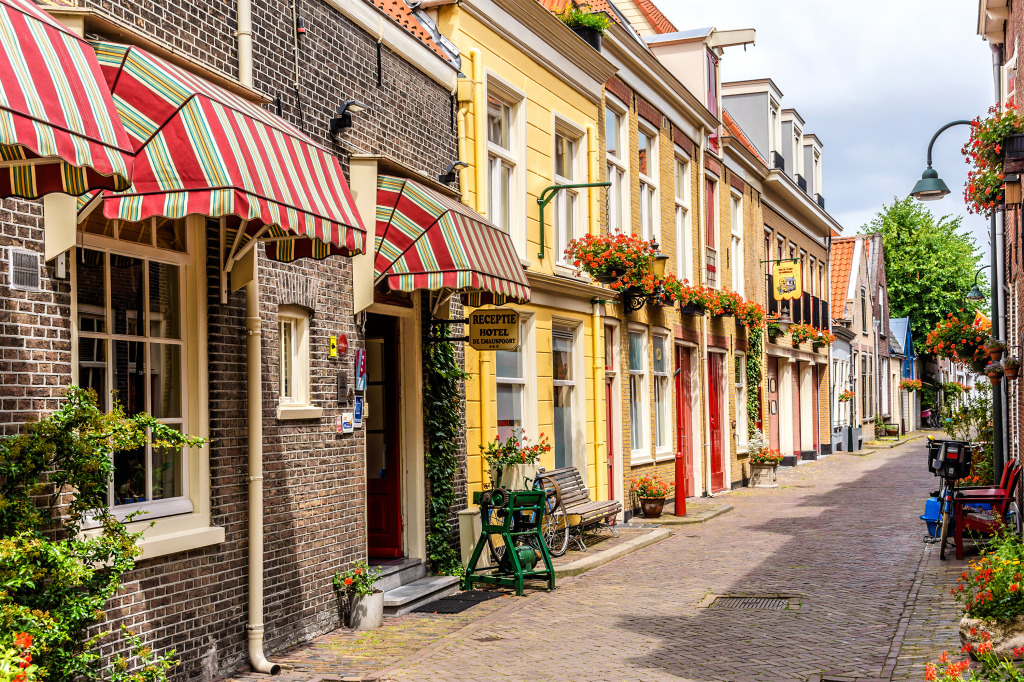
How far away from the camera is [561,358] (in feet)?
49.4

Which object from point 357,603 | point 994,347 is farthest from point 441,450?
point 994,347

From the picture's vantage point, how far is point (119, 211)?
18.9 feet

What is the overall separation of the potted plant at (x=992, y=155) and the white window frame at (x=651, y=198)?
7770mm

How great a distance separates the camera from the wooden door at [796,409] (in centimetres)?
3041

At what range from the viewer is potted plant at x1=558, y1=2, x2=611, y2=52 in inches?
622

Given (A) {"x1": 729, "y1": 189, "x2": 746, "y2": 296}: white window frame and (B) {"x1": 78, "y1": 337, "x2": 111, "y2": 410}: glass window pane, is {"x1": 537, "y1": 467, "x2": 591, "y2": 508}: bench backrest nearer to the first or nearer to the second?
(B) {"x1": 78, "y1": 337, "x2": 111, "y2": 410}: glass window pane

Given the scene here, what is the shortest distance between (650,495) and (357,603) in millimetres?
8528

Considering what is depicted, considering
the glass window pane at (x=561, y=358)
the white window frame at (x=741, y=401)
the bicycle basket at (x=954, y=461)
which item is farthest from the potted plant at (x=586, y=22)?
the white window frame at (x=741, y=401)

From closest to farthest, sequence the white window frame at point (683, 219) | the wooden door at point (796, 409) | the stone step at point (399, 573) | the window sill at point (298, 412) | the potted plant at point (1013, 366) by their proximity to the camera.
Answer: the window sill at point (298, 412) < the stone step at point (399, 573) < the potted plant at point (1013, 366) < the white window frame at point (683, 219) < the wooden door at point (796, 409)

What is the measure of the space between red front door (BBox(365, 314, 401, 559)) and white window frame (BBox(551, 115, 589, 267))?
4.63 m

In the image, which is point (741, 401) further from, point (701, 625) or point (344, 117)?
point (344, 117)

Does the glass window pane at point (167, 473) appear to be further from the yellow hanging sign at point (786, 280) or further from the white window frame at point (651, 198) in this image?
the yellow hanging sign at point (786, 280)

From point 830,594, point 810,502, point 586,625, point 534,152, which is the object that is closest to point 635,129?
point 534,152

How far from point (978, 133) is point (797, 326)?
1884 centimetres
